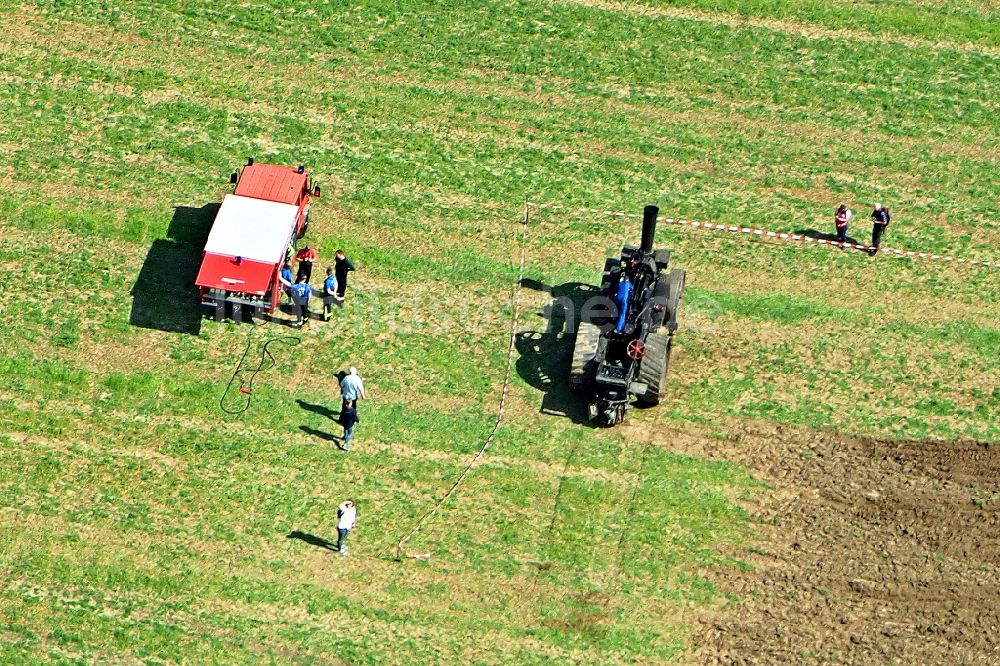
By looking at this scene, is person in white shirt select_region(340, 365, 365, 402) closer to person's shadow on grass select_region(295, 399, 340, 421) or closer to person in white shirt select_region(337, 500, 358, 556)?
person's shadow on grass select_region(295, 399, 340, 421)

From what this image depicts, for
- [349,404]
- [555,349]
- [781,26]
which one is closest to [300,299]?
[349,404]

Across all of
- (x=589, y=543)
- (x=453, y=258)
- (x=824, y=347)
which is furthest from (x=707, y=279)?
(x=589, y=543)

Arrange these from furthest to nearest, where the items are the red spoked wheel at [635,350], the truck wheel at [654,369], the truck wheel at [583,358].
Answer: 1. the truck wheel at [583,358]
2. the truck wheel at [654,369]
3. the red spoked wheel at [635,350]

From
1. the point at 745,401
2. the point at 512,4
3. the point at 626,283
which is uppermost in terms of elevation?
the point at 512,4

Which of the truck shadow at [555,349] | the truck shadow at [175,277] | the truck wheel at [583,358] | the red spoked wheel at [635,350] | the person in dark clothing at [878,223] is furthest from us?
the person in dark clothing at [878,223]

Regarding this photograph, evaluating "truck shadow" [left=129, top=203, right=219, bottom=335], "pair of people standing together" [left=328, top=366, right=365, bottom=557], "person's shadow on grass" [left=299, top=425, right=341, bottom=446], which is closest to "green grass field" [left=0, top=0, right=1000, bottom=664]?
"truck shadow" [left=129, top=203, right=219, bottom=335]

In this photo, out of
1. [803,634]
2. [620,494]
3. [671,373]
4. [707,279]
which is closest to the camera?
[803,634]

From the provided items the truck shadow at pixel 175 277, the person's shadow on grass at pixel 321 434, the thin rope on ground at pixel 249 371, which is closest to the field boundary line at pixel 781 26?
the truck shadow at pixel 175 277

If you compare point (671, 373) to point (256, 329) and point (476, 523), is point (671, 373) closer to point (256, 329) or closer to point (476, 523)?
point (476, 523)

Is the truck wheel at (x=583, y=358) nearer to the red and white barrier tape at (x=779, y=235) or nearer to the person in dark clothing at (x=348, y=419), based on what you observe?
the person in dark clothing at (x=348, y=419)
